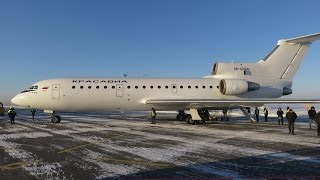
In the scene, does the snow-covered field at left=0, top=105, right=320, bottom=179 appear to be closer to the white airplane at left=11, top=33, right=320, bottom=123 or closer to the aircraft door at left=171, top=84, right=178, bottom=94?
the white airplane at left=11, top=33, right=320, bottom=123

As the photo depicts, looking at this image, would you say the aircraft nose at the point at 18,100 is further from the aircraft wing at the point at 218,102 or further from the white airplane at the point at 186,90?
the aircraft wing at the point at 218,102

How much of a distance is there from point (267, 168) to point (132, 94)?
17.3m

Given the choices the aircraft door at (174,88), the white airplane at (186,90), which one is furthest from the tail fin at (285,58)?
the aircraft door at (174,88)

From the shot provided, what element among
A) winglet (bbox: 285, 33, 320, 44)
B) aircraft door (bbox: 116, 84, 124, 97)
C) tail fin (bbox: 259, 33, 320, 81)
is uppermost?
winglet (bbox: 285, 33, 320, 44)

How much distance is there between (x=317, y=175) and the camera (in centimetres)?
774

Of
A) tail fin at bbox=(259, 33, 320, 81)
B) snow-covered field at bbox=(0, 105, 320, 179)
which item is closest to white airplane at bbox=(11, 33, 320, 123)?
tail fin at bbox=(259, 33, 320, 81)

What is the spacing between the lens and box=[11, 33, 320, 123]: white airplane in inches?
961

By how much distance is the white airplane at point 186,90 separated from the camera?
24.4m

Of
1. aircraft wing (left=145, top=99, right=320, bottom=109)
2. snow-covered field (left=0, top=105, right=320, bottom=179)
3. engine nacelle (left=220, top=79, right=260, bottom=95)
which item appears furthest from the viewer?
engine nacelle (left=220, top=79, right=260, bottom=95)

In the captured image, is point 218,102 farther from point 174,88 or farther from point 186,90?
point 174,88

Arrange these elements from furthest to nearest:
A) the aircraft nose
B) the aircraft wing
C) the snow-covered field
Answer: the aircraft nose → the aircraft wing → the snow-covered field

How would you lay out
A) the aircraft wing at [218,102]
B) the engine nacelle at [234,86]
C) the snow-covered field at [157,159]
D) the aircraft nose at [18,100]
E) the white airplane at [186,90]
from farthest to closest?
the engine nacelle at [234,86], the aircraft nose at [18,100], the white airplane at [186,90], the aircraft wing at [218,102], the snow-covered field at [157,159]

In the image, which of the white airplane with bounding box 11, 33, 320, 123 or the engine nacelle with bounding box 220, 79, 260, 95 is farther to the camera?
the engine nacelle with bounding box 220, 79, 260, 95

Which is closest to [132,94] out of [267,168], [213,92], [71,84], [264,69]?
[71,84]
